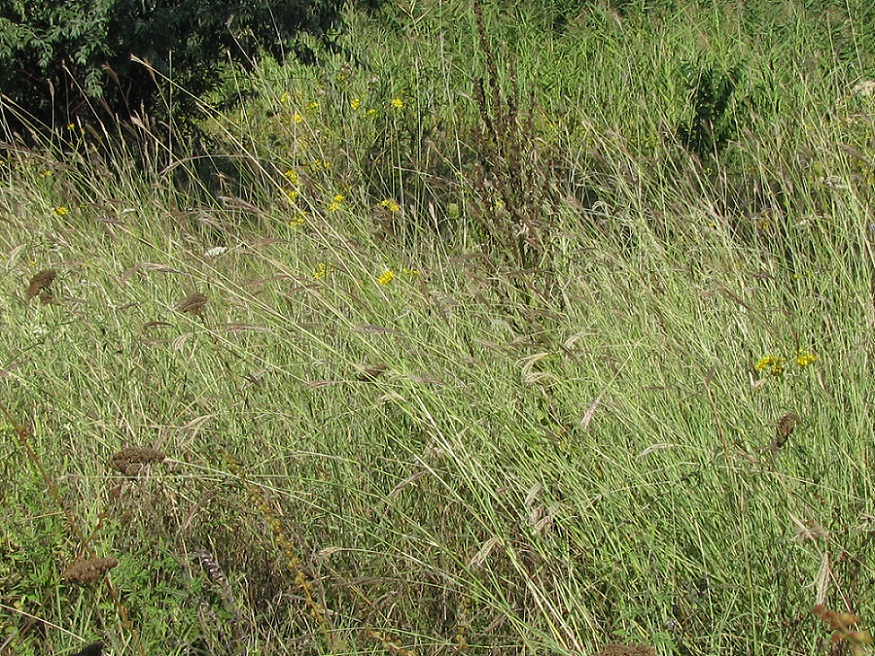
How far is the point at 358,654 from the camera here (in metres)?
1.79

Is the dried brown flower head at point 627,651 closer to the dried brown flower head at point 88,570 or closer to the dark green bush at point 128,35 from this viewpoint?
the dried brown flower head at point 88,570

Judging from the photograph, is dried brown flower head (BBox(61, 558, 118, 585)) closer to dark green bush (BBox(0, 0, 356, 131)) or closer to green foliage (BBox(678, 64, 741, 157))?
dark green bush (BBox(0, 0, 356, 131))

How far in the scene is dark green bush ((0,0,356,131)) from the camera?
4973 millimetres

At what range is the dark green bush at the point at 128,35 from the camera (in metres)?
4.97

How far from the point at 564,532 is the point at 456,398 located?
0.32 m

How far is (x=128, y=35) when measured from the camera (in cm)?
506

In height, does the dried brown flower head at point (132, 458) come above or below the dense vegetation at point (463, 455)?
above

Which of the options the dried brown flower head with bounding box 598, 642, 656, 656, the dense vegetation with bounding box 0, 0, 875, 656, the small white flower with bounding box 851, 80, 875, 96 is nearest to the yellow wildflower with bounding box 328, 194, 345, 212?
the dense vegetation with bounding box 0, 0, 875, 656

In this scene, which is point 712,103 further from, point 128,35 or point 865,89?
point 128,35

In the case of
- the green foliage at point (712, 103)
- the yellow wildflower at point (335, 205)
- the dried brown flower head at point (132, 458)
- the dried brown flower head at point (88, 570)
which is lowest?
the green foliage at point (712, 103)

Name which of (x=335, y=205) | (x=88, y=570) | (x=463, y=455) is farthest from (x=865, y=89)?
(x=88, y=570)

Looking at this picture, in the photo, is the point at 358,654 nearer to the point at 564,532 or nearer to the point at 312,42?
the point at 564,532

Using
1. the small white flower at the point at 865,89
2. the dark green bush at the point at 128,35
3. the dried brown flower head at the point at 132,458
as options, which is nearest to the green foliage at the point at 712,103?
the small white flower at the point at 865,89

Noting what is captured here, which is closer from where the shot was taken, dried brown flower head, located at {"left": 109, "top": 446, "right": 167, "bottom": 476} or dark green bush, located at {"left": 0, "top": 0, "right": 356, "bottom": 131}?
dried brown flower head, located at {"left": 109, "top": 446, "right": 167, "bottom": 476}
